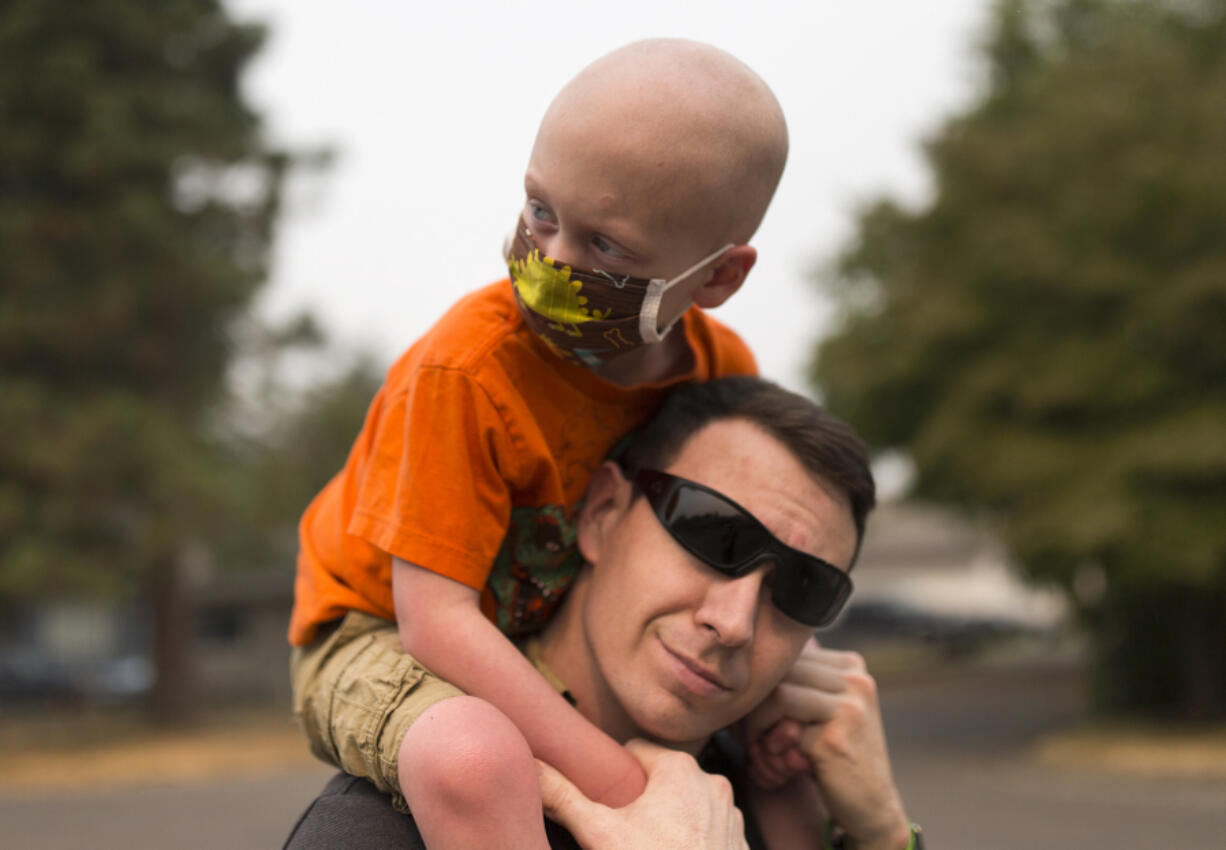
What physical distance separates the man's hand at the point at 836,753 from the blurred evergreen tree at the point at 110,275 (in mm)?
17559

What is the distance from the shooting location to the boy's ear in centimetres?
183

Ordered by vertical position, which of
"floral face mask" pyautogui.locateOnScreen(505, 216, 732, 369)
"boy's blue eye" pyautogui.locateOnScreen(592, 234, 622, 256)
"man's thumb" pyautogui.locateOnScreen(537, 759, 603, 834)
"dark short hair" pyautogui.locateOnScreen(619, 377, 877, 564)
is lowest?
"man's thumb" pyautogui.locateOnScreen(537, 759, 603, 834)

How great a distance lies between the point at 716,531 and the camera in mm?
1926

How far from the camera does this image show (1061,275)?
51.6 ft

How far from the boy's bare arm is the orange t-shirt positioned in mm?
38

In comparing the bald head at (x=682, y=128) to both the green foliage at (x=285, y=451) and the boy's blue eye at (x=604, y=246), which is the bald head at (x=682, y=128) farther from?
the green foliage at (x=285, y=451)

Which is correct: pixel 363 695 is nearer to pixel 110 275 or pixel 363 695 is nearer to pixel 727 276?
pixel 727 276

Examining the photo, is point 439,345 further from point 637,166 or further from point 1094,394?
point 1094,394

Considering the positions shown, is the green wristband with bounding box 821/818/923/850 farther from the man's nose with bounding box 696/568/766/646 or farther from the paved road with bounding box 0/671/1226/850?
the paved road with bounding box 0/671/1226/850

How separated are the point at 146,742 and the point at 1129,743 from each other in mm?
15843

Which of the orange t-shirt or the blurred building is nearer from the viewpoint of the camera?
the orange t-shirt

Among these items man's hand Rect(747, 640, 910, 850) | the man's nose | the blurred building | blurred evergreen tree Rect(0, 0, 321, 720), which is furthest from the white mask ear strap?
the blurred building

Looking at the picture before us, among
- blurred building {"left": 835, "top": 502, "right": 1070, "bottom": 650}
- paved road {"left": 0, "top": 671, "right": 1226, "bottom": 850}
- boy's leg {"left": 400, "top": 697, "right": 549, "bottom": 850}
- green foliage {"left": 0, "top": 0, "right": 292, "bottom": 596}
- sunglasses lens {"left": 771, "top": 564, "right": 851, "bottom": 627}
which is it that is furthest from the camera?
blurred building {"left": 835, "top": 502, "right": 1070, "bottom": 650}

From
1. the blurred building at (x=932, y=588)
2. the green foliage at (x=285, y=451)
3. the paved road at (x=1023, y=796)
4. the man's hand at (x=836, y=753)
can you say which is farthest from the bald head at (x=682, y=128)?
the blurred building at (x=932, y=588)
